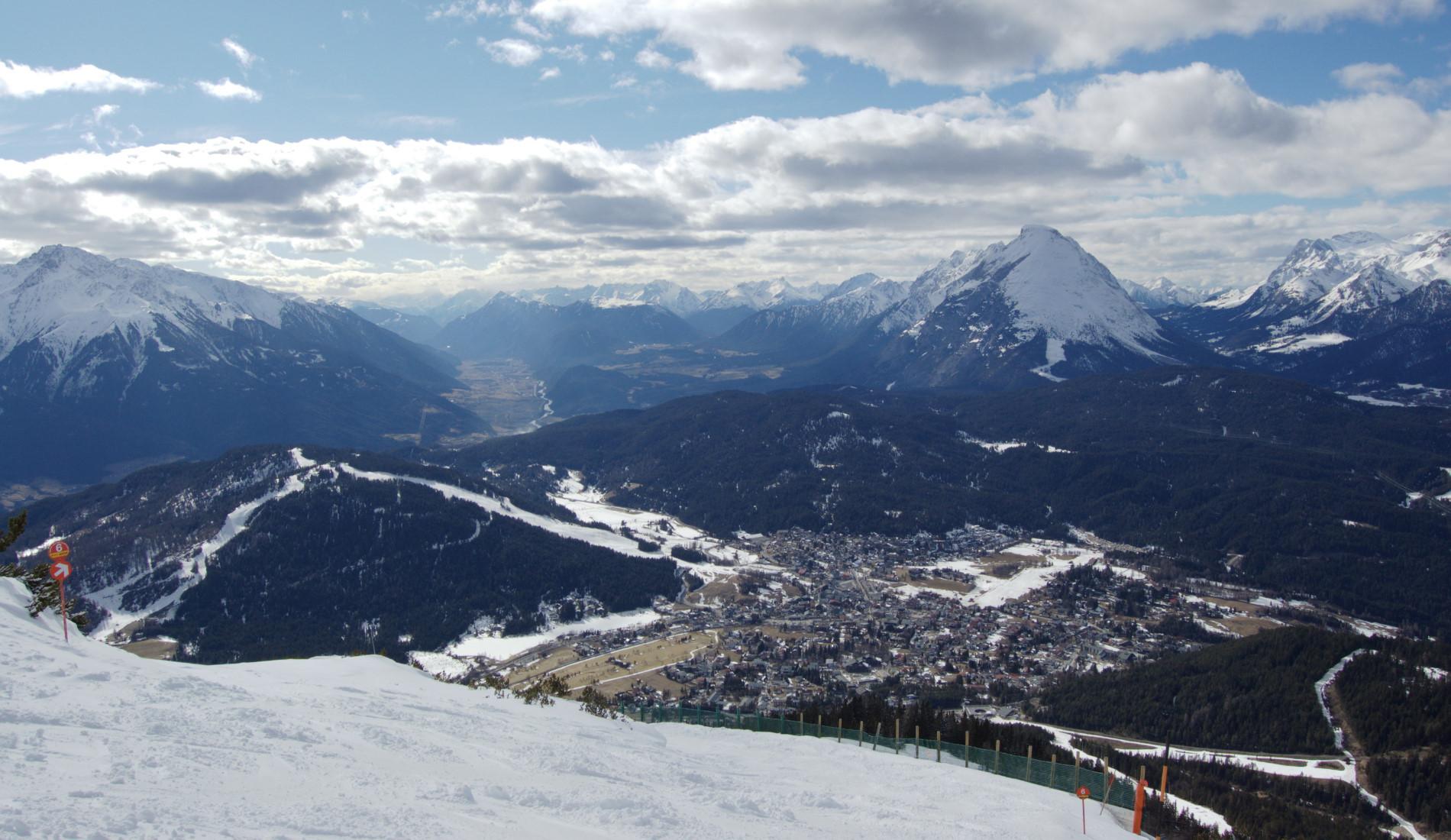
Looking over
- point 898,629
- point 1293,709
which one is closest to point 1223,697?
point 1293,709

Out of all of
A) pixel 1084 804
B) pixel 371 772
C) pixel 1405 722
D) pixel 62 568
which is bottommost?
pixel 1405 722

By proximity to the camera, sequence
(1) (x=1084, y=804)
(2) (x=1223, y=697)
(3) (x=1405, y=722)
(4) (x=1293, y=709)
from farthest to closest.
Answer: (2) (x=1223, y=697)
(4) (x=1293, y=709)
(3) (x=1405, y=722)
(1) (x=1084, y=804)

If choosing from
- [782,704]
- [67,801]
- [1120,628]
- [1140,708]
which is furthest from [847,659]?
[67,801]

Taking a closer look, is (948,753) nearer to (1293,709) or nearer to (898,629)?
(1293,709)

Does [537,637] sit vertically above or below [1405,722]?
below

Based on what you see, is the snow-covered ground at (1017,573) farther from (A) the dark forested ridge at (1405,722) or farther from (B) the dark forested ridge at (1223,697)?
(A) the dark forested ridge at (1405,722)

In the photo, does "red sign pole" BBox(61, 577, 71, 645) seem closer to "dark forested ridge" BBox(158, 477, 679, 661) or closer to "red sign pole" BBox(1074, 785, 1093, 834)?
"red sign pole" BBox(1074, 785, 1093, 834)

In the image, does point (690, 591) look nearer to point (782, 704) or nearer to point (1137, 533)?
point (782, 704)
